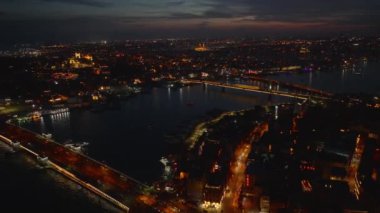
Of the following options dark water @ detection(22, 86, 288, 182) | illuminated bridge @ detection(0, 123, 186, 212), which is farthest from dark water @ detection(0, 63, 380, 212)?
illuminated bridge @ detection(0, 123, 186, 212)

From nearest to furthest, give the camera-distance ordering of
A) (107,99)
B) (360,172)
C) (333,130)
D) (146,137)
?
(360,172) < (333,130) < (146,137) < (107,99)

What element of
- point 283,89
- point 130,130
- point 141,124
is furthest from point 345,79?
point 130,130

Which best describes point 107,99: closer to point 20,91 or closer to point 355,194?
point 20,91

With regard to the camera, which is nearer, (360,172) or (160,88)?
(360,172)

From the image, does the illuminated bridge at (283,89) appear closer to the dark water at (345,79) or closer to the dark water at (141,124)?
the dark water at (141,124)

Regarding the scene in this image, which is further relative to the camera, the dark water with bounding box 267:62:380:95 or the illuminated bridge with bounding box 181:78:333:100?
the dark water with bounding box 267:62:380:95

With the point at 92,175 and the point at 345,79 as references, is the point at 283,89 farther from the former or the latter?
the point at 92,175

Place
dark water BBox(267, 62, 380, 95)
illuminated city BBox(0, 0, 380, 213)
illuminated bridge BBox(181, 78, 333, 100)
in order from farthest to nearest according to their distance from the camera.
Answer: dark water BBox(267, 62, 380, 95) → illuminated bridge BBox(181, 78, 333, 100) → illuminated city BBox(0, 0, 380, 213)

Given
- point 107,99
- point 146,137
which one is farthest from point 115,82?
point 146,137

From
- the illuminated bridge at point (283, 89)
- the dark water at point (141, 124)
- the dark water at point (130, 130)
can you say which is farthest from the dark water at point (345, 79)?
the dark water at point (141, 124)

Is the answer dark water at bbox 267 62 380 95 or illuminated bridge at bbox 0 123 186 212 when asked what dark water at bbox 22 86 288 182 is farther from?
dark water at bbox 267 62 380 95

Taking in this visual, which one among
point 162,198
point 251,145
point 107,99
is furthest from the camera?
point 107,99
